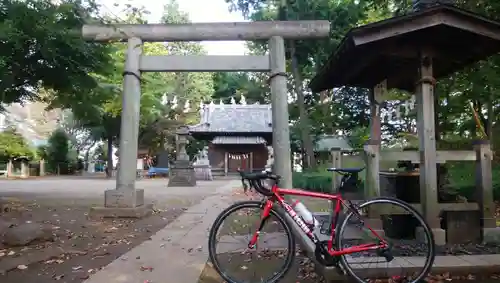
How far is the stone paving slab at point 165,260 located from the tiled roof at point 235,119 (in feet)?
67.8

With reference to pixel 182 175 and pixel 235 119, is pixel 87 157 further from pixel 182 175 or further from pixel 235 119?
pixel 182 175

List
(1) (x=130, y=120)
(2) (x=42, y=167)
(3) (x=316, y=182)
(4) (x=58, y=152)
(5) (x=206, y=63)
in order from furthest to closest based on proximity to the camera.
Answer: (4) (x=58, y=152)
(2) (x=42, y=167)
(3) (x=316, y=182)
(5) (x=206, y=63)
(1) (x=130, y=120)

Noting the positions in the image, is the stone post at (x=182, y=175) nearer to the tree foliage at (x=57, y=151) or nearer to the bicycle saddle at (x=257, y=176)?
the bicycle saddle at (x=257, y=176)

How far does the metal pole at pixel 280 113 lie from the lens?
719 centimetres

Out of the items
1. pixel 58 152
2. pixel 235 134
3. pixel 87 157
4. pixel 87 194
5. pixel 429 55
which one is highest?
pixel 235 134

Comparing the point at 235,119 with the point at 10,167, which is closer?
the point at 10,167

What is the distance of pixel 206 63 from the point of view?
786 centimetres

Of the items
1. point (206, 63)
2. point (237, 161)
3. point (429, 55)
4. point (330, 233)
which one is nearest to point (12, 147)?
point (237, 161)

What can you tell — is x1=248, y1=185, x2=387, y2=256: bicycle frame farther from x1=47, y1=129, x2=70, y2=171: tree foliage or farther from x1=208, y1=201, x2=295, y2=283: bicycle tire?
x1=47, y1=129, x2=70, y2=171: tree foliage

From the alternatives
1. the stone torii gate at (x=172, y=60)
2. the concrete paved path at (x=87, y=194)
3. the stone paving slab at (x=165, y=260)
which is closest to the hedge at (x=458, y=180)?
the stone torii gate at (x=172, y=60)

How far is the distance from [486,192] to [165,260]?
396cm

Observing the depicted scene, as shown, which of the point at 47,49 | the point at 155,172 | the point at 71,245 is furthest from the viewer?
the point at 155,172

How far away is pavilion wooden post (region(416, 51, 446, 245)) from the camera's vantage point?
479 centimetres

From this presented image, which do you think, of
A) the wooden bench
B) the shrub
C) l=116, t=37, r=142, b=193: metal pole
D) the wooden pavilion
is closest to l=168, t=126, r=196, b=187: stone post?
the shrub
